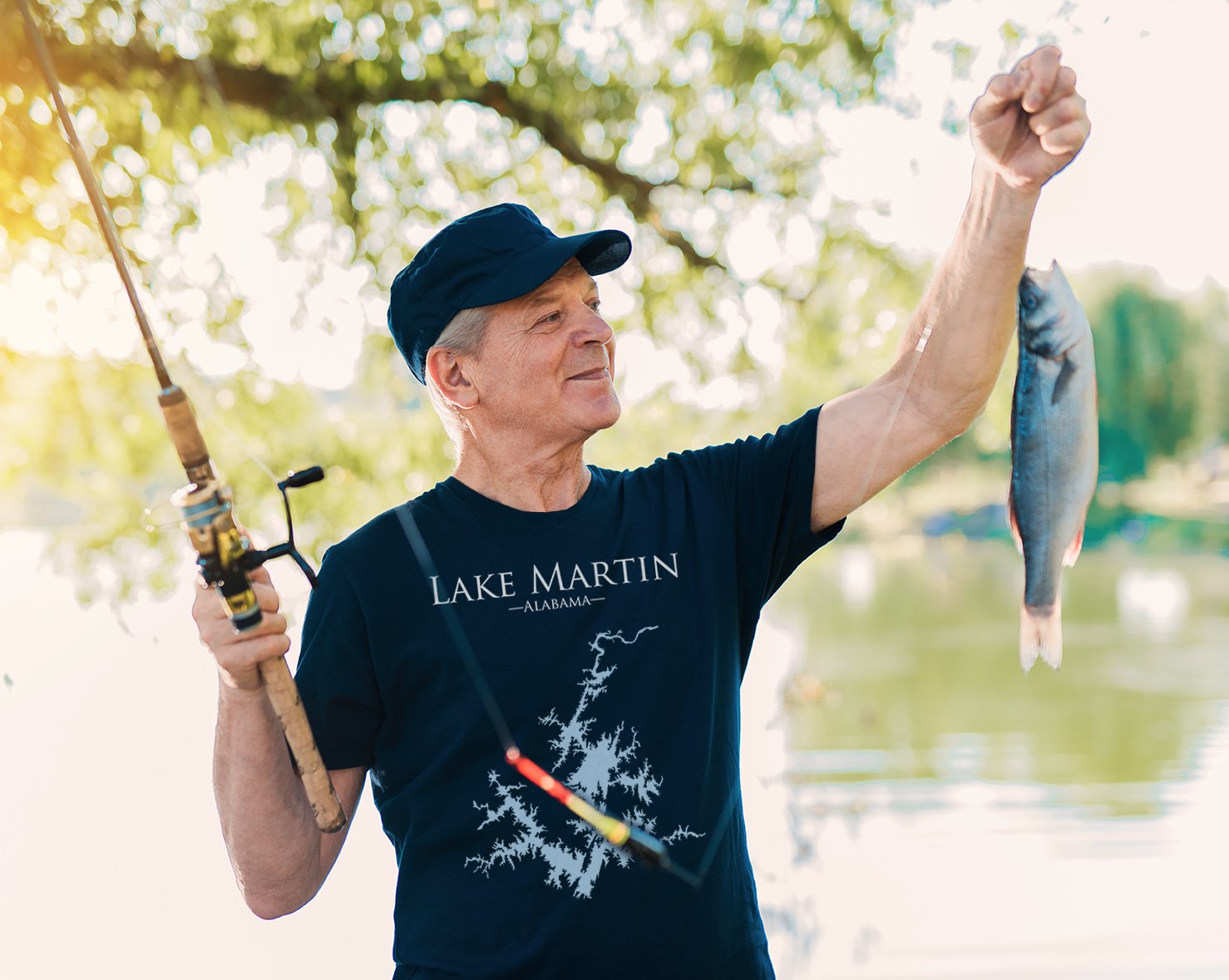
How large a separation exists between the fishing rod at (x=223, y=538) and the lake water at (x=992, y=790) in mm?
4813

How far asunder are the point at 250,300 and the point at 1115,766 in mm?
10631

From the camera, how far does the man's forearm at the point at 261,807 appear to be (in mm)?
1653

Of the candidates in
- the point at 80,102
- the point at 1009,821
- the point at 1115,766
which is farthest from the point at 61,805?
the point at 1115,766

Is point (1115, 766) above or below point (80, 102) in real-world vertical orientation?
below

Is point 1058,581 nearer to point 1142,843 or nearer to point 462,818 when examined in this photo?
point 462,818

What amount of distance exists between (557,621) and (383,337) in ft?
16.4

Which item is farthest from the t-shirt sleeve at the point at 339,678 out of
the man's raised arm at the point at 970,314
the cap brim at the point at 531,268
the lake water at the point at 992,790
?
the lake water at the point at 992,790

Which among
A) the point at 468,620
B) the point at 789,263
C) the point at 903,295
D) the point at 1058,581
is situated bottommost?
the point at 1058,581

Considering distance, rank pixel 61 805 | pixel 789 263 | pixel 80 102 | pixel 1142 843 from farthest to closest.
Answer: pixel 1142 843
pixel 61 805
pixel 789 263
pixel 80 102

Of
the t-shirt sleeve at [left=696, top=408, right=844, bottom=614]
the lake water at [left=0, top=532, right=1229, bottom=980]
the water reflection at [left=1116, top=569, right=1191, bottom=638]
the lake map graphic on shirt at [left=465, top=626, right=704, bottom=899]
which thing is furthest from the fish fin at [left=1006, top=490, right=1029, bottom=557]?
the water reflection at [left=1116, top=569, right=1191, bottom=638]

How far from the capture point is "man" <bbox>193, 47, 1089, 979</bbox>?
1.68 metres

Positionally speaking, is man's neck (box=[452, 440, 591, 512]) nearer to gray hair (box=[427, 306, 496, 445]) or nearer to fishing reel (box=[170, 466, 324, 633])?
gray hair (box=[427, 306, 496, 445])

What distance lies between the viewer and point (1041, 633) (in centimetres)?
158

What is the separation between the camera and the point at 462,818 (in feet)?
5.67
